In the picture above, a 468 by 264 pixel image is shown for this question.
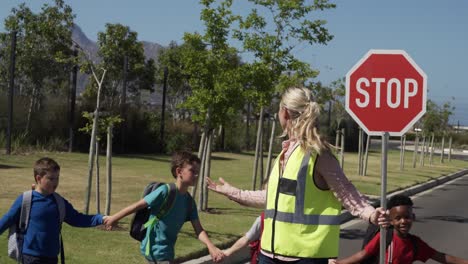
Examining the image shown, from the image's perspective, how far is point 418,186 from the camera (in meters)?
23.3

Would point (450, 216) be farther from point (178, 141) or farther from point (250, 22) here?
point (178, 141)

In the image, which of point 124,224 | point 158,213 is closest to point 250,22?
point 124,224

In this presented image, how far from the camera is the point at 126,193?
1602 cm

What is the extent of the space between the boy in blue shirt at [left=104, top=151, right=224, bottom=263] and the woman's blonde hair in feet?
5.22

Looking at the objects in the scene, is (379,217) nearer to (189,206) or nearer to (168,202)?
(168,202)

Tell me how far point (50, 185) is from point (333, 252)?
2.30 metres

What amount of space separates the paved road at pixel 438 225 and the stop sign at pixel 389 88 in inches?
212

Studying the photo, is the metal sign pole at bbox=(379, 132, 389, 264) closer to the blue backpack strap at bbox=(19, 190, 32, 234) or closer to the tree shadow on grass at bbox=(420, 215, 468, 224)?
the blue backpack strap at bbox=(19, 190, 32, 234)

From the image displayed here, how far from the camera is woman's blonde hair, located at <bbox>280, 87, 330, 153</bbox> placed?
400 cm

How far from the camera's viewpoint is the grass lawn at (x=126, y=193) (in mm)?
9035

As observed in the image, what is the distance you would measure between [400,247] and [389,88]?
1189 mm

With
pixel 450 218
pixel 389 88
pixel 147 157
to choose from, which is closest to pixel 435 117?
pixel 147 157

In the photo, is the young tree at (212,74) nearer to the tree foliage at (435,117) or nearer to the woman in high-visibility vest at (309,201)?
the woman in high-visibility vest at (309,201)

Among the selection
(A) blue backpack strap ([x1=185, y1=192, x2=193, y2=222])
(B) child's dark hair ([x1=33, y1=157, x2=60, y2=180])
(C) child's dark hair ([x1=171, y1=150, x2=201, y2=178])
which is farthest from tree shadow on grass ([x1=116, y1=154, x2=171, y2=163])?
(B) child's dark hair ([x1=33, y1=157, x2=60, y2=180])
